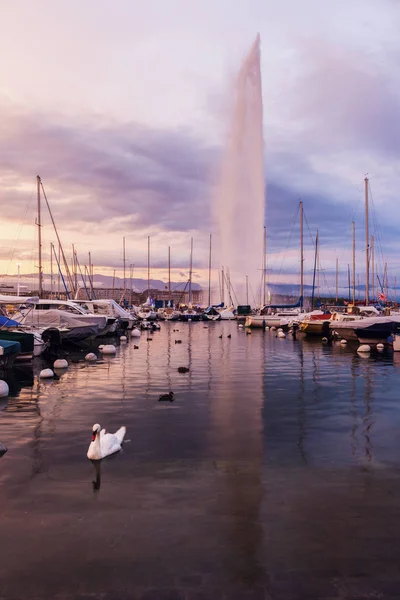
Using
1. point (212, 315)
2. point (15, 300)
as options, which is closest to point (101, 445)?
point (15, 300)

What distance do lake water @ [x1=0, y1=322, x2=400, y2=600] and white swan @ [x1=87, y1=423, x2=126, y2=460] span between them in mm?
233

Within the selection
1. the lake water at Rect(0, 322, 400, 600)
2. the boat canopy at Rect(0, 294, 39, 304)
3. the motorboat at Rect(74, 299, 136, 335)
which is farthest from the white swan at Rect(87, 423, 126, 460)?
the motorboat at Rect(74, 299, 136, 335)

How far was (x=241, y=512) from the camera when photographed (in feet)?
30.0

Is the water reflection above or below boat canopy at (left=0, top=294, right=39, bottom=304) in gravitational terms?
below

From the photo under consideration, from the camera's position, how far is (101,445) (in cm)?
1221

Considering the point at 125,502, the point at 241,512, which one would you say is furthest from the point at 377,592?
the point at 125,502

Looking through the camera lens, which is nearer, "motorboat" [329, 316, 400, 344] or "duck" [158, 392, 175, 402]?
"duck" [158, 392, 175, 402]

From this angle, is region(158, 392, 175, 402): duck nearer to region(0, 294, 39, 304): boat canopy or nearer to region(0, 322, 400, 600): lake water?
region(0, 322, 400, 600): lake water

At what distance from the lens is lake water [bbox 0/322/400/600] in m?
7.02

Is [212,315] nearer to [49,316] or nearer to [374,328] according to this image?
[374,328]

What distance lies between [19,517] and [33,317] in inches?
1316

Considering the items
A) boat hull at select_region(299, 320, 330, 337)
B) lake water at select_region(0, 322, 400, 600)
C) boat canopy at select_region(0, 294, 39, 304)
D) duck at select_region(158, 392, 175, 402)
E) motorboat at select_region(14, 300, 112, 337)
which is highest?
boat canopy at select_region(0, 294, 39, 304)

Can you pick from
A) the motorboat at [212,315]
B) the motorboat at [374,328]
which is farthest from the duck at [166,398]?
the motorboat at [212,315]

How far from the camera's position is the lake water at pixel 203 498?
276 inches
